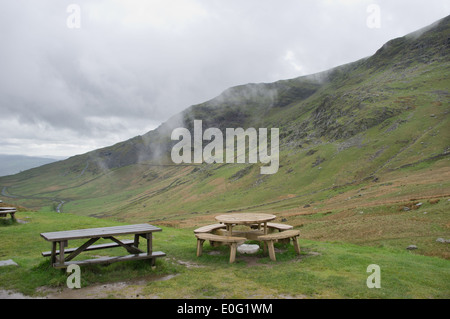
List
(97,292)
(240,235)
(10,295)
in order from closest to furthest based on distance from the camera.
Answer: (10,295), (97,292), (240,235)

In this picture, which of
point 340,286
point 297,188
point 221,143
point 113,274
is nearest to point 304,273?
point 340,286

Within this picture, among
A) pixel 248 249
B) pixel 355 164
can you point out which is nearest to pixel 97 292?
pixel 248 249

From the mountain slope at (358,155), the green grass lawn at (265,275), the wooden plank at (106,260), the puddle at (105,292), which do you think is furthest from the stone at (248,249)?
the mountain slope at (358,155)

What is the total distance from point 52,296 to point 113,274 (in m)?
A: 2.11

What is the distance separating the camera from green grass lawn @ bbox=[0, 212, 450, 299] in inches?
348

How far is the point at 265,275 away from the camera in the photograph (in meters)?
10.5

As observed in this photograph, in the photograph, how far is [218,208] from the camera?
249ft

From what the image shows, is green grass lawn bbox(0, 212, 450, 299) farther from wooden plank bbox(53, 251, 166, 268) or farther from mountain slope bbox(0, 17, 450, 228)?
mountain slope bbox(0, 17, 450, 228)

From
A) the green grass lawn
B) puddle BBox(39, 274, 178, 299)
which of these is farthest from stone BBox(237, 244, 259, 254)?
puddle BBox(39, 274, 178, 299)

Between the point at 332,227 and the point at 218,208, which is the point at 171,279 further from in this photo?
the point at 218,208

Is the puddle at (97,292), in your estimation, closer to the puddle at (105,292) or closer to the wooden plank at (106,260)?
the puddle at (105,292)

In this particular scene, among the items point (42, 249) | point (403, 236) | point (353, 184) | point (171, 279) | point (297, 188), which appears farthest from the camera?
point (297, 188)

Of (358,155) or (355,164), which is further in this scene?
(358,155)

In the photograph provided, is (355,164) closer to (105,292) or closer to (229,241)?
(229,241)
